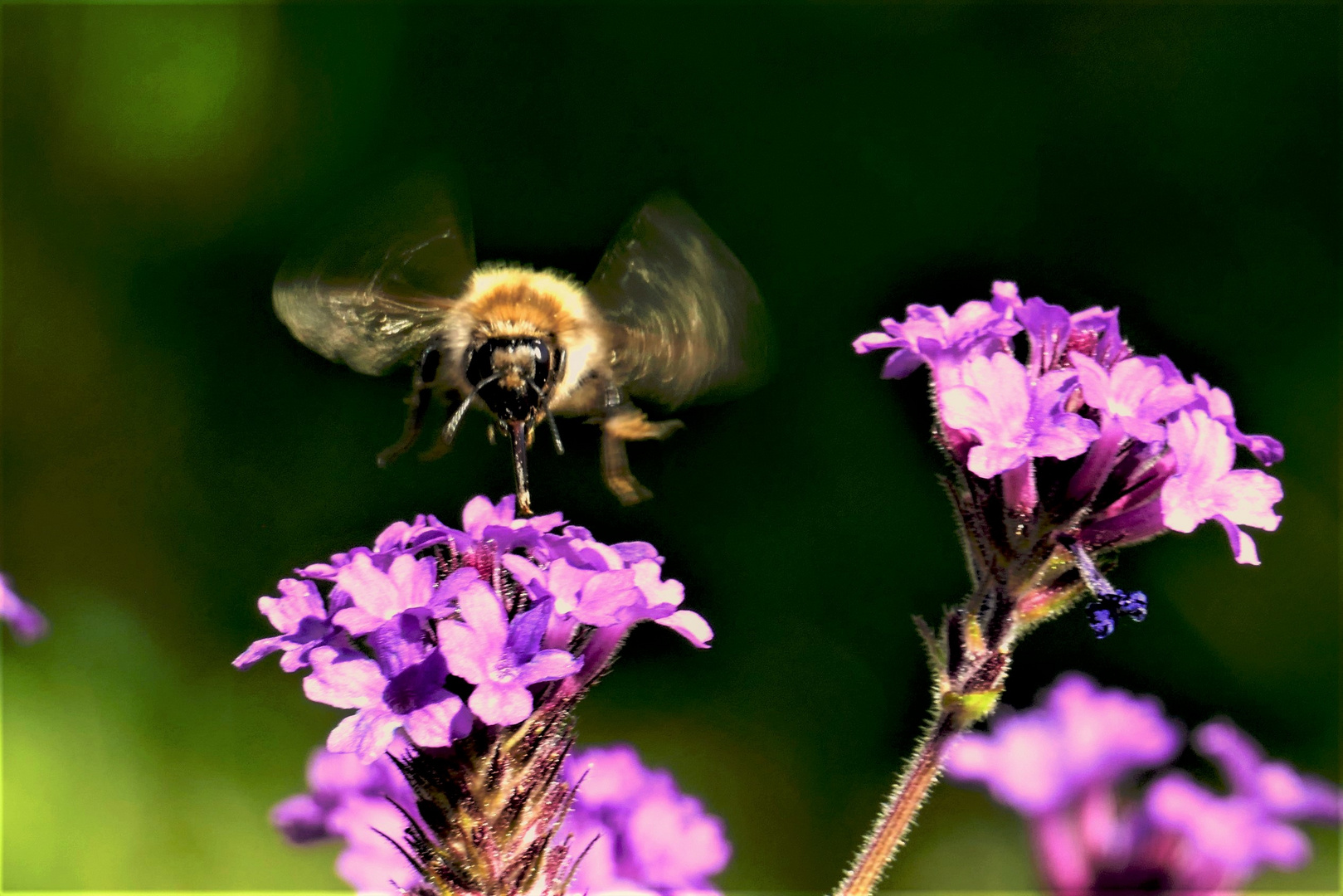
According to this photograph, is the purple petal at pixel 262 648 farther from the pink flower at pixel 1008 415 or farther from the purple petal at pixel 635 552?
the pink flower at pixel 1008 415

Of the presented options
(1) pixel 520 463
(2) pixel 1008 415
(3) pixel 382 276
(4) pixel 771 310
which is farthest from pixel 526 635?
(4) pixel 771 310

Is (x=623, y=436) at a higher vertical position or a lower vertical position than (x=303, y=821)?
higher

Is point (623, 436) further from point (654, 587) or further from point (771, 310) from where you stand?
point (771, 310)

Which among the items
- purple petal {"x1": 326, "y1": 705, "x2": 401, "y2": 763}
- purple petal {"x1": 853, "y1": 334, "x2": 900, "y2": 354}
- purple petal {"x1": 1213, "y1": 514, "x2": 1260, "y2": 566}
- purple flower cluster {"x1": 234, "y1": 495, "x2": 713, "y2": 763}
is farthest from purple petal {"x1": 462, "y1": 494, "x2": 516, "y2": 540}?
purple petal {"x1": 1213, "y1": 514, "x2": 1260, "y2": 566}

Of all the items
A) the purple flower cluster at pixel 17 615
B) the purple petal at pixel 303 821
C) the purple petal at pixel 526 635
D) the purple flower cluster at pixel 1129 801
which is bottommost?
the purple flower cluster at pixel 1129 801

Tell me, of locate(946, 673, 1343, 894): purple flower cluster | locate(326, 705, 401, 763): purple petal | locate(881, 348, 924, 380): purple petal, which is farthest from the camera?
locate(881, 348, 924, 380): purple petal

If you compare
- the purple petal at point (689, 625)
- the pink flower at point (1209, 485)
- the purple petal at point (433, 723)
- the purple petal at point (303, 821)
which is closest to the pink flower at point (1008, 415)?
the pink flower at point (1209, 485)

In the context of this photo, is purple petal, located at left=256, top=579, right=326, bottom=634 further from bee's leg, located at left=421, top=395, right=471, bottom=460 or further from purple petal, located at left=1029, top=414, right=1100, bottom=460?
purple petal, located at left=1029, top=414, right=1100, bottom=460
